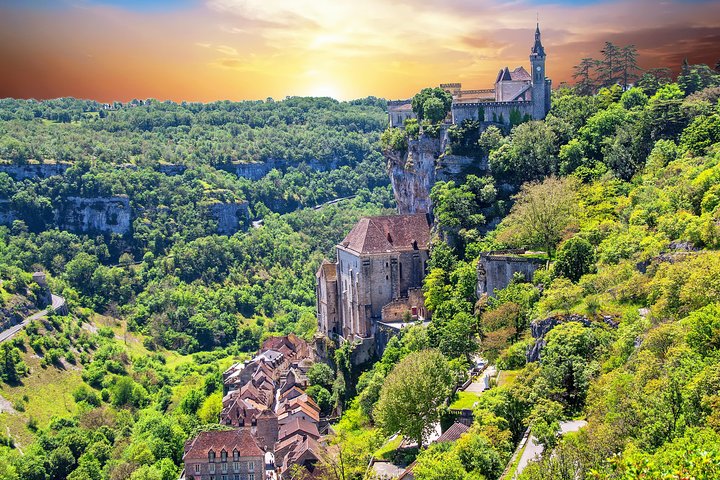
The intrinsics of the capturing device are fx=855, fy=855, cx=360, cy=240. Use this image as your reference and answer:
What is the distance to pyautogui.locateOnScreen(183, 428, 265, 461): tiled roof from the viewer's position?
56.3 m

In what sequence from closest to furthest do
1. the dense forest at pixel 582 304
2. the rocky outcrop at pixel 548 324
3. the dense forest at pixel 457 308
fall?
the dense forest at pixel 582 304
the dense forest at pixel 457 308
the rocky outcrop at pixel 548 324

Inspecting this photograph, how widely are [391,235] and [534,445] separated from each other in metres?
33.2

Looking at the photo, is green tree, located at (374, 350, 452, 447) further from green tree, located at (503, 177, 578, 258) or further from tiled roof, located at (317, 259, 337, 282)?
tiled roof, located at (317, 259, 337, 282)

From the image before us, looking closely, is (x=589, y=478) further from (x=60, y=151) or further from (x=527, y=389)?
(x=60, y=151)

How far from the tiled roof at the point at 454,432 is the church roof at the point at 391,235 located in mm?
24612

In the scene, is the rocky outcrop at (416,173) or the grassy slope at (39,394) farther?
the grassy slope at (39,394)

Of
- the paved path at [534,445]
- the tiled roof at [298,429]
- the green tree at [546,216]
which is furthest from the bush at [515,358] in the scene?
the tiled roof at [298,429]

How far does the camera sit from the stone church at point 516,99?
2697 inches

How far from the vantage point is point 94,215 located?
138250 millimetres

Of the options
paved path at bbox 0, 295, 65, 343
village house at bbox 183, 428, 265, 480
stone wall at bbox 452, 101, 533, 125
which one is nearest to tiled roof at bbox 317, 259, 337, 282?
stone wall at bbox 452, 101, 533, 125

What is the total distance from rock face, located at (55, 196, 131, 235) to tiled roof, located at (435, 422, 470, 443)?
106 m

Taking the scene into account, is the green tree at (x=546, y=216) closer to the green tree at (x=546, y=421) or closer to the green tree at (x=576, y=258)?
the green tree at (x=576, y=258)

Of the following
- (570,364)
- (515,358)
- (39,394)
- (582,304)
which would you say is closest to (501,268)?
(515,358)

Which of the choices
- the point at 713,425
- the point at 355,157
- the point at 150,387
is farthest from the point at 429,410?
the point at 355,157
